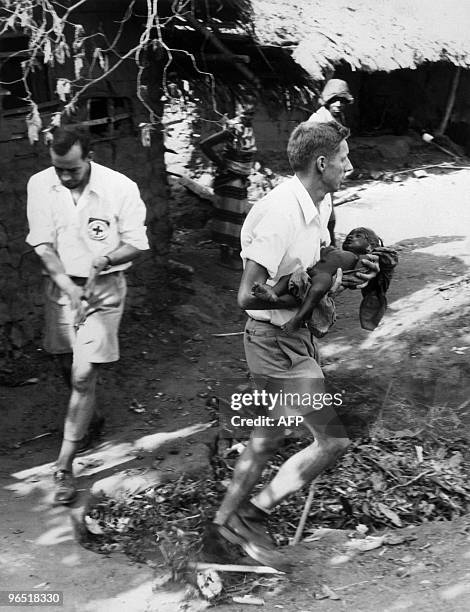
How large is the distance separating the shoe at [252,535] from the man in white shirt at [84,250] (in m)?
1.04

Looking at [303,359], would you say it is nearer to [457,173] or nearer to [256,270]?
[256,270]

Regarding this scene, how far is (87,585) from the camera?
12.0ft

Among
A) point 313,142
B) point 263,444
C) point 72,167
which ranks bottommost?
point 263,444

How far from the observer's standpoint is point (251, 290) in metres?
3.50

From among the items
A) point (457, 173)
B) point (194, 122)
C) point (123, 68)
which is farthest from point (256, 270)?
point (457, 173)

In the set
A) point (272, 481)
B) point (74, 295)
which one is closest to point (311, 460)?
point (272, 481)

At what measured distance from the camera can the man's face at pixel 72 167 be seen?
429 cm

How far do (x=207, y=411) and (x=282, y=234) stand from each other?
2.43 m

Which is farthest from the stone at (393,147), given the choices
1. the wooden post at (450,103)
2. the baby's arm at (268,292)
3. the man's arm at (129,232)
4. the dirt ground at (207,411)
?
the baby's arm at (268,292)

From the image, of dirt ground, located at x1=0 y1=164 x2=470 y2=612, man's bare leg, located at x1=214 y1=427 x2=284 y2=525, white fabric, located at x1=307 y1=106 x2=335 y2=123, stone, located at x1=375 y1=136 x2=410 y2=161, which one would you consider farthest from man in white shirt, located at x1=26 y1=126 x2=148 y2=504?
stone, located at x1=375 y1=136 x2=410 y2=161

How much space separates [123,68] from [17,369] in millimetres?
2542

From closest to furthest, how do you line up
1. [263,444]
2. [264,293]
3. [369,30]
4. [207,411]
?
[264,293], [263,444], [207,411], [369,30]

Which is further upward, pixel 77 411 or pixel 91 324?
pixel 91 324

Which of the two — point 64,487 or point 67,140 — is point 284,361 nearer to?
point 64,487
